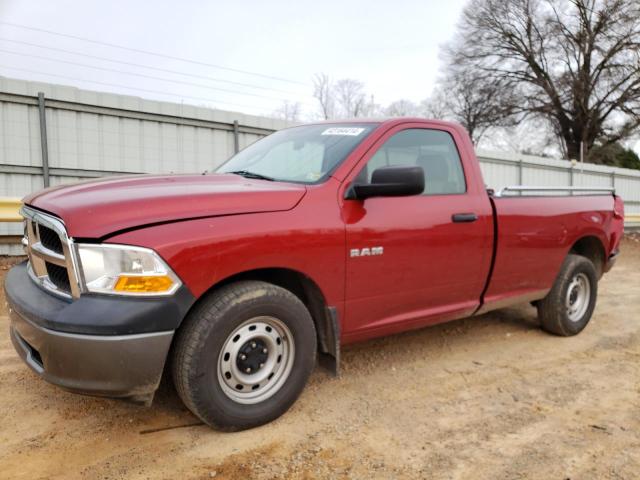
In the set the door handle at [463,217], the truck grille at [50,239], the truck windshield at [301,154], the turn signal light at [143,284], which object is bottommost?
the turn signal light at [143,284]

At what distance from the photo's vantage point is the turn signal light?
249 cm

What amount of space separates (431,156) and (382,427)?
6.72 feet

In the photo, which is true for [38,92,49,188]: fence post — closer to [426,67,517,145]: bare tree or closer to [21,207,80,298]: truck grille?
[21,207,80,298]: truck grille

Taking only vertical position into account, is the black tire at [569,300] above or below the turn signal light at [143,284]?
below

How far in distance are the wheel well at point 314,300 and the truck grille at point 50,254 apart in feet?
3.20

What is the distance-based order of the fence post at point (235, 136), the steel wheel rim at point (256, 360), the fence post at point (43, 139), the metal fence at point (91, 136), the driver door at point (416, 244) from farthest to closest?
the fence post at point (235, 136) < the fence post at point (43, 139) < the metal fence at point (91, 136) < the driver door at point (416, 244) < the steel wheel rim at point (256, 360)

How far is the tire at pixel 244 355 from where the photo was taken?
2.67 m

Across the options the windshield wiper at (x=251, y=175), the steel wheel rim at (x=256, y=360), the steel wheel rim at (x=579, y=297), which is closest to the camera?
the steel wheel rim at (x=256, y=360)

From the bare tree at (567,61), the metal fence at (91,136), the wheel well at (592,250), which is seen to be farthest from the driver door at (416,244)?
the bare tree at (567,61)

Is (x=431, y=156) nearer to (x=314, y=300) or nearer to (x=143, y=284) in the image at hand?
(x=314, y=300)

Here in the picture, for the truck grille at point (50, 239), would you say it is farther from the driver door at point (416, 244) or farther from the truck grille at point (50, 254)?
the driver door at point (416, 244)

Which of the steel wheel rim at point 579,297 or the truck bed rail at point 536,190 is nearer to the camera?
the truck bed rail at point 536,190

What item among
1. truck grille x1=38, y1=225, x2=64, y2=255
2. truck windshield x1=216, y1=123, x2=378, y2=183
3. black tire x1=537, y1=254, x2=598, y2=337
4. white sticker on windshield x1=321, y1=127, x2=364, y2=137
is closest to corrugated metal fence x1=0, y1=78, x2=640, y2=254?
truck windshield x1=216, y1=123, x2=378, y2=183

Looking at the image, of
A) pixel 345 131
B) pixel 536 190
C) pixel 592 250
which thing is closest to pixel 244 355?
pixel 345 131
